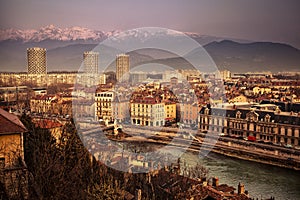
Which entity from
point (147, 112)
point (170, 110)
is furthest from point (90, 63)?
point (147, 112)

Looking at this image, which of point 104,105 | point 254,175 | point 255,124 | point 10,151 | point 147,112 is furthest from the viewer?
point 104,105

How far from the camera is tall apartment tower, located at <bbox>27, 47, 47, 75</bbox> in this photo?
1512 centimetres

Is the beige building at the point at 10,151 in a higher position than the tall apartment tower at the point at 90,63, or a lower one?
lower

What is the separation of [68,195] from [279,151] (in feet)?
13.0

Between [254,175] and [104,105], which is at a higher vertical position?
[104,105]

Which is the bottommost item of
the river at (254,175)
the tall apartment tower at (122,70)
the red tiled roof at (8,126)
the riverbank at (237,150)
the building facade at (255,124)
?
the river at (254,175)

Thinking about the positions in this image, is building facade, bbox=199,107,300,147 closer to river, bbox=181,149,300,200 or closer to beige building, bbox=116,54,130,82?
river, bbox=181,149,300,200

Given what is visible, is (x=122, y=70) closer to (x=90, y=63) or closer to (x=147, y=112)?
(x=90, y=63)

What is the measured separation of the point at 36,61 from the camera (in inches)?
643

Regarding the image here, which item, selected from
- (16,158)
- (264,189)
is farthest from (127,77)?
(16,158)

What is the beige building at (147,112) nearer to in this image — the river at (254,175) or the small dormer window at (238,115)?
the small dormer window at (238,115)

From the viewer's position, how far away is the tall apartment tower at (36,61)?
15.1m

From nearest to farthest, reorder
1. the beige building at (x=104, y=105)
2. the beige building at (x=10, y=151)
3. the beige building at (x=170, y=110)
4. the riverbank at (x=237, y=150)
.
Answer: the beige building at (x=10, y=151)
the riverbank at (x=237, y=150)
the beige building at (x=170, y=110)
the beige building at (x=104, y=105)

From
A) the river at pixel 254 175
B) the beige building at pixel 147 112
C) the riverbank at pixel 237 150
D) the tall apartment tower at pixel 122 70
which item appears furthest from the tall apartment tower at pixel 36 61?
the river at pixel 254 175
